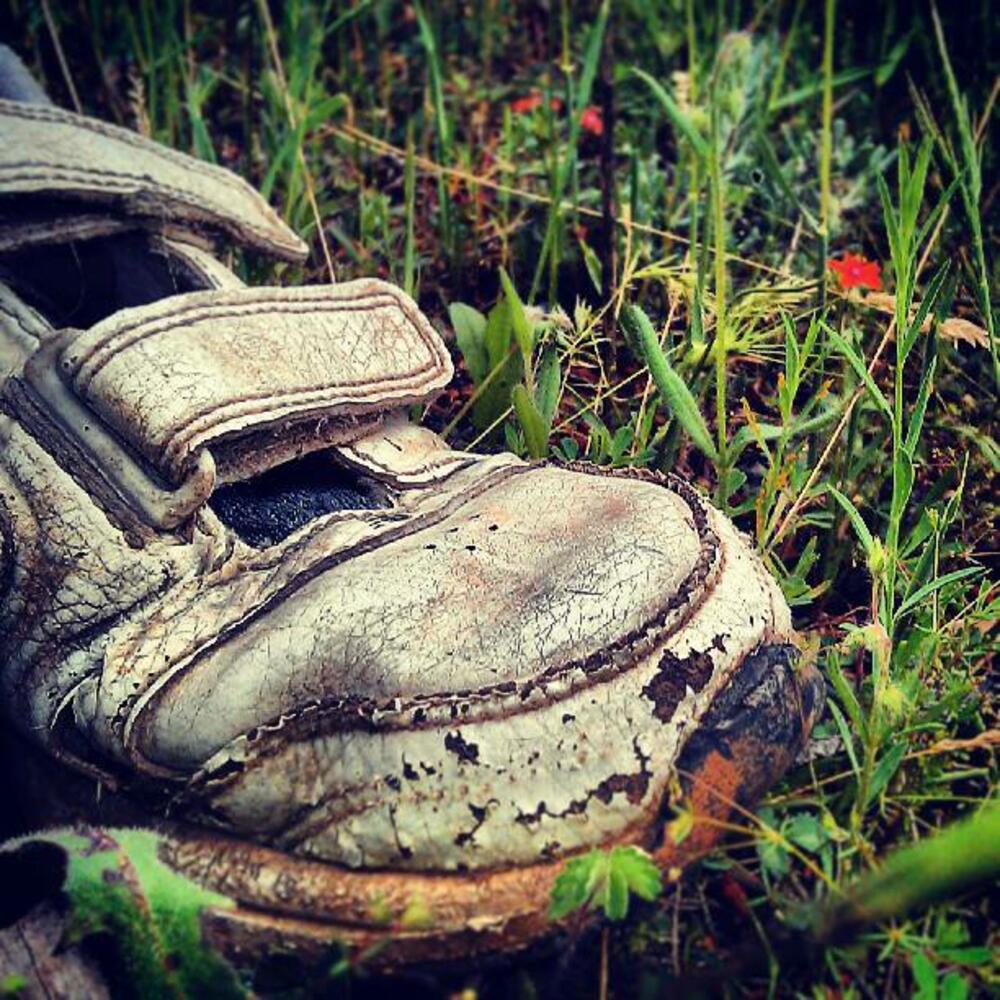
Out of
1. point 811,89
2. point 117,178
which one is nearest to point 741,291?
point 811,89

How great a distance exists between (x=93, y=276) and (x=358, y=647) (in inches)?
32.8

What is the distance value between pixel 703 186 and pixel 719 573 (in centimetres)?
123

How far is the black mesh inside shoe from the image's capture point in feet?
4.76

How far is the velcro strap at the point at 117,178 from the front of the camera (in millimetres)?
1642

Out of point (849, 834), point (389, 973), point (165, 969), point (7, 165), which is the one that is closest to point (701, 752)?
point (849, 834)

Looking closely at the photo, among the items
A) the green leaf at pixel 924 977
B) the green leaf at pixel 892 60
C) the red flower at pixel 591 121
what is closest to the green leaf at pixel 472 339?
the red flower at pixel 591 121

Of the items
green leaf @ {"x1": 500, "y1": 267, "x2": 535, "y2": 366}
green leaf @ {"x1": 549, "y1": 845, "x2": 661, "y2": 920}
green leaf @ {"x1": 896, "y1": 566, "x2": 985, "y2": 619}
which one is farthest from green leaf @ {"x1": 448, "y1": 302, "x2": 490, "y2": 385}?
green leaf @ {"x1": 549, "y1": 845, "x2": 661, "y2": 920}

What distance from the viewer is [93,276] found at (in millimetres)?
1798

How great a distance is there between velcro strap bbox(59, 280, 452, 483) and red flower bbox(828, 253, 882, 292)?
2.10 feet

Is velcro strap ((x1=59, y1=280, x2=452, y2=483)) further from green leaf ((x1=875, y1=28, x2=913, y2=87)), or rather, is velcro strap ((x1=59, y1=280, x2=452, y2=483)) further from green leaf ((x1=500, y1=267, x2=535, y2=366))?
green leaf ((x1=875, y1=28, x2=913, y2=87))

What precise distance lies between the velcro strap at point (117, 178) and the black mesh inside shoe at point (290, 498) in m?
0.42

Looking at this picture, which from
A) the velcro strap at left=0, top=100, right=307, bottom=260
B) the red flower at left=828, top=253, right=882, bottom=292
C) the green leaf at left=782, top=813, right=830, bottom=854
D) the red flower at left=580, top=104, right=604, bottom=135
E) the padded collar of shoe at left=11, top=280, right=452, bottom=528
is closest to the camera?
the green leaf at left=782, top=813, right=830, bottom=854

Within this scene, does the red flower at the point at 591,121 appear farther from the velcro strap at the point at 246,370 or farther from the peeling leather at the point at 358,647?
the peeling leather at the point at 358,647

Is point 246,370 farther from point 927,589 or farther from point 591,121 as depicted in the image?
point 591,121
